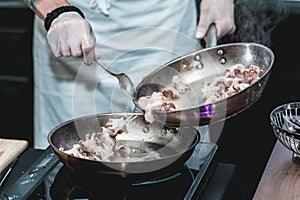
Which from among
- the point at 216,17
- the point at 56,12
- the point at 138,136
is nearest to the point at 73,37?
the point at 56,12

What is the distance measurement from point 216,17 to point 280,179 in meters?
0.50

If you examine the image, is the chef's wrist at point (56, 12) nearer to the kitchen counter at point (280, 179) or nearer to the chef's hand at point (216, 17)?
the chef's hand at point (216, 17)

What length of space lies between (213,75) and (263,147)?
34.7 inches

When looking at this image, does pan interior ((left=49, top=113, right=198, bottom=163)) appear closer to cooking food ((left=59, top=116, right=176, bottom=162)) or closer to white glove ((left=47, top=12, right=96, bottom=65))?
cooking food ((left=59, top=116, right=176, bottom=162))

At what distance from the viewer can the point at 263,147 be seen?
222 centimetres

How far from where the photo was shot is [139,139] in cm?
127

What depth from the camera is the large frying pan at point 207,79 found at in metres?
1.20

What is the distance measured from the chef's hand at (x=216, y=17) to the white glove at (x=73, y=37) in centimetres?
29

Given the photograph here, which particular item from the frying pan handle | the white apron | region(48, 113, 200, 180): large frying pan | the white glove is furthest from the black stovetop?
the white apron

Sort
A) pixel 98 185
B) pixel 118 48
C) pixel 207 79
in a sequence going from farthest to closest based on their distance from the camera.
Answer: pixel 118 48, pixel 207 79, pixel 98 185

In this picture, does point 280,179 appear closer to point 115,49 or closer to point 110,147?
point 110,147

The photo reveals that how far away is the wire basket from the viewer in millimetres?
1203

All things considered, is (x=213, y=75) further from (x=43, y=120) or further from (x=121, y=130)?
(x=43, y=120)

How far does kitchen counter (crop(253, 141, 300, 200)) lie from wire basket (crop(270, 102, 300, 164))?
0.08 feet
